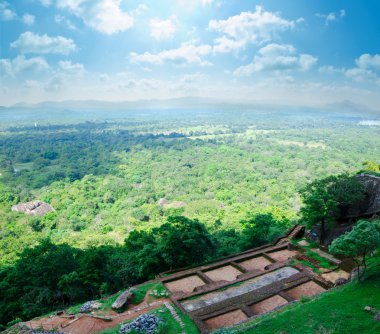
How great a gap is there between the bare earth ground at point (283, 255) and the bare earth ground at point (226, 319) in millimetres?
6148

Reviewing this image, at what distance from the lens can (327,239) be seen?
20219 millimetres

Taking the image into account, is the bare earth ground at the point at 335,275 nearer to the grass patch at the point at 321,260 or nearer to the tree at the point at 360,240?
the grass patch at the point at 321,260

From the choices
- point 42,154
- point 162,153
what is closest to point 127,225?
point 162,153

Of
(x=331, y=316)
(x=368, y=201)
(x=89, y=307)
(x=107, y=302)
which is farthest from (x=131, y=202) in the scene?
(x=331, y=316)

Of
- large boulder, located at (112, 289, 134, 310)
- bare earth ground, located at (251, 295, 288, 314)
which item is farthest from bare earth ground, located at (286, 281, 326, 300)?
large boulder, located at (112, 289, 134, 310)

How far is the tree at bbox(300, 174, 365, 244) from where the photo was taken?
18.9 meters

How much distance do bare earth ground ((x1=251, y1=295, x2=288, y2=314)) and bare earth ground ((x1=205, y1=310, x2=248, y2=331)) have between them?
0.72m

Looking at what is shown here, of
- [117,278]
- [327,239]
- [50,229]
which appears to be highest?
[327,239]

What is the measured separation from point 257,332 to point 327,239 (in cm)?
1109

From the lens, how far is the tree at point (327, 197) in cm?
1885

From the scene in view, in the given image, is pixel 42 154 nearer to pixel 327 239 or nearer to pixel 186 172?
pixel 186 172

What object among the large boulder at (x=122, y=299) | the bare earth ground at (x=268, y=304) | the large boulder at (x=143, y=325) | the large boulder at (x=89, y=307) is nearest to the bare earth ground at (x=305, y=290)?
the bare earth ground at (x=268, y=304)

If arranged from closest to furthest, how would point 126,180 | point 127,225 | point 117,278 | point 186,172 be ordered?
point 117,278, point 127,225, point 126,180, point 186,172

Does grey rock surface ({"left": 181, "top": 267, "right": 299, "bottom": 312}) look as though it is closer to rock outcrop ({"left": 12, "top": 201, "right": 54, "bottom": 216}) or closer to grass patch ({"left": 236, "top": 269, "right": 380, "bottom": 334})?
grass patch ({"left": 236, "top": 269, "right": 380, "bottom": 334})
